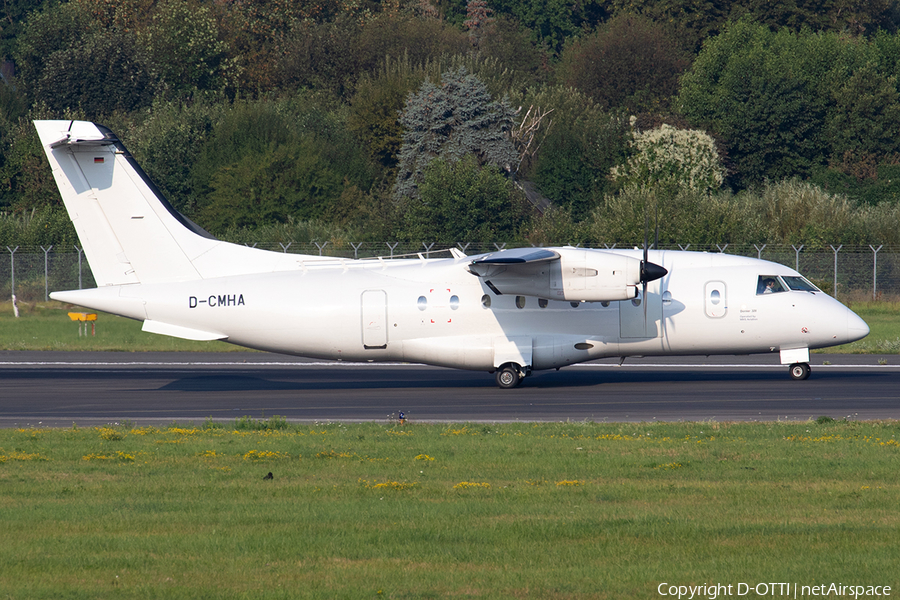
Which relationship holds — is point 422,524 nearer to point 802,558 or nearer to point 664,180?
point 802,558

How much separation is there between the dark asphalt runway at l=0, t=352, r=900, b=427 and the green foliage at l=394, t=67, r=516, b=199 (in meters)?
35.7

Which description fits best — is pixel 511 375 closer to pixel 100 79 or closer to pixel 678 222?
pixel 678 222

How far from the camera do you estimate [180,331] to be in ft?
79.5

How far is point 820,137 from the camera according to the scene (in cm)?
6944

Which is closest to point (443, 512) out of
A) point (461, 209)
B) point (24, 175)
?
point (461, 209)

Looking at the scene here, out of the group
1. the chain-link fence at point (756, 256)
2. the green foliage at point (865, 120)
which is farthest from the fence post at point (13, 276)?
the green foliage at point (865, 120)

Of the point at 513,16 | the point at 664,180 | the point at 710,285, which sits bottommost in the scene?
the point at 710,285

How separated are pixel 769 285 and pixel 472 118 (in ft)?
145

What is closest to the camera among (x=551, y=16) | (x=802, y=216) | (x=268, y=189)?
(x=802, y=216)

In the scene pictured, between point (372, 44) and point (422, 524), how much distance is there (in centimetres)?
7647

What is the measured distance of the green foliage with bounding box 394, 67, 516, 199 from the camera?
6588 cm

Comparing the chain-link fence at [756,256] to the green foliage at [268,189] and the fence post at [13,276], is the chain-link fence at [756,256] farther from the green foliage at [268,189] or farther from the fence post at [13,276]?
the green foliage at [268,189]

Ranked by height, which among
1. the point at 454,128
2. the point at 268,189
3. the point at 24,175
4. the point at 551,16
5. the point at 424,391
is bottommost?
the point at 424,391

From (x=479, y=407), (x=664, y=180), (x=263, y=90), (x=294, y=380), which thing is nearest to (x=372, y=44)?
(x=263, y=90)
